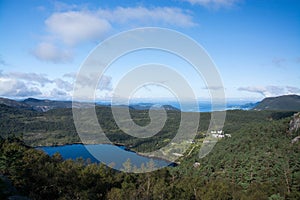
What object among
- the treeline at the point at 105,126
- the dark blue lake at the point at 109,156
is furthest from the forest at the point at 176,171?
the dark blue lake at the point at 109,156

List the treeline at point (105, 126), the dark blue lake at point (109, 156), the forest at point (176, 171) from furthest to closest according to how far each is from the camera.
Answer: the treeline at point (105, 126), the dark blue lake at point (109, 156), the forest at point (176, 171)

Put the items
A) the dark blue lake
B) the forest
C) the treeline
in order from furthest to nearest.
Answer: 1. the treeline
2. the dark blue lake
3. the forest

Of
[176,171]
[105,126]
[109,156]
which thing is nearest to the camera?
[176,171]

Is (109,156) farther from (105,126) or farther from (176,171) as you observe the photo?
(105,126)

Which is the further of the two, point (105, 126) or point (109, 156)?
point (105, 126)

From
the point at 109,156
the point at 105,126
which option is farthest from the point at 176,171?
the point at 105,126

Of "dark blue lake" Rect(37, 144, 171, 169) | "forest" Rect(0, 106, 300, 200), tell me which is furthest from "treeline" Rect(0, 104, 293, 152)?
"dark blue lake" Rect(37, 144, 171, 169)

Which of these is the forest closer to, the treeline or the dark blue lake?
the treeline

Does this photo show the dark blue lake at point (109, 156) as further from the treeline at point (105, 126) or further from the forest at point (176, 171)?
the treeline at point (105, 126)
